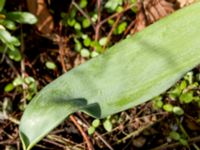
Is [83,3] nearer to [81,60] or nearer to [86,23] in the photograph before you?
[86,23]

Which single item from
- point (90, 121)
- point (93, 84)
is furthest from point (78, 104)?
point (90, 121)

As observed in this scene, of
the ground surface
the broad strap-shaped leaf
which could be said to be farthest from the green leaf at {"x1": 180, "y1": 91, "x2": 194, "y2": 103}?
the broad strap-shaped leaf

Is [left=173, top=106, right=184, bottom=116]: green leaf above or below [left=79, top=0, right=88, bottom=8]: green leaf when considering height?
below

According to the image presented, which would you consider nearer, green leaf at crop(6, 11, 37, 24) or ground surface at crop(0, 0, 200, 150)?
green leaf at crop(6, 11, 37, 24)

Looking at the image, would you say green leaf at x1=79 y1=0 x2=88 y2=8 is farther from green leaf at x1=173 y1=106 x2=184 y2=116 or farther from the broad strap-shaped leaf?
the broad strap-shaped leaf

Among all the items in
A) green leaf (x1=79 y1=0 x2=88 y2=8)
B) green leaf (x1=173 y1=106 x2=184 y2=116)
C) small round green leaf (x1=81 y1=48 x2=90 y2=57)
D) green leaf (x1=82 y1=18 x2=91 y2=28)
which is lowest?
green leaf (x1=173 y1=106 x2=184 y2=116)
